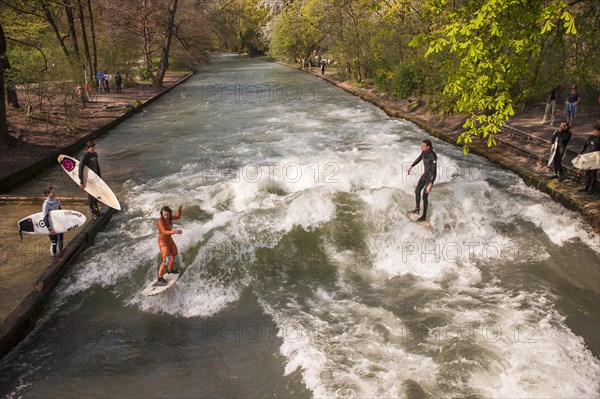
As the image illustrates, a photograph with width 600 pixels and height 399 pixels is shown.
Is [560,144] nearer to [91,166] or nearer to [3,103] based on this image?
[91,166]

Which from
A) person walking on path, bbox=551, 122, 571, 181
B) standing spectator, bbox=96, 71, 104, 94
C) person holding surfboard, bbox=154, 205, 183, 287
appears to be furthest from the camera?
standing spectator, bbox=96, 71, 104, 94

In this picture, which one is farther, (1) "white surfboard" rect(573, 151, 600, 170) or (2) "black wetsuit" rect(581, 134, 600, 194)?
(2) "black wetsuit" rect(581, 134, 600, 194)

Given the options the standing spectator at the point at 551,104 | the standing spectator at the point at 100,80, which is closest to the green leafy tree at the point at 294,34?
the standing spectator at the point at 100,80

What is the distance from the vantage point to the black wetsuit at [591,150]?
10.6m

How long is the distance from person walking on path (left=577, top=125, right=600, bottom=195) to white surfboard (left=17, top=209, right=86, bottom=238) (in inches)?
499

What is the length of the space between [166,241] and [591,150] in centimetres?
1077

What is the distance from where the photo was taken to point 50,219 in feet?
27.6

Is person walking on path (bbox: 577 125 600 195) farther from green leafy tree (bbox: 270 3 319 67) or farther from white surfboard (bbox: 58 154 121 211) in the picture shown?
green leafy tree (bbox: 270 3 319 67)

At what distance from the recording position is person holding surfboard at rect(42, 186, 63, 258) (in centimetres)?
840

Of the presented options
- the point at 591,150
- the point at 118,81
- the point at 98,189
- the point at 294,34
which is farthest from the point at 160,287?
the point at 294,34

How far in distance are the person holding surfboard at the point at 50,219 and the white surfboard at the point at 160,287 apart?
7.52 feet

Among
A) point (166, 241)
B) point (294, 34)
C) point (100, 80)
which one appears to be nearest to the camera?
point (166, 241)

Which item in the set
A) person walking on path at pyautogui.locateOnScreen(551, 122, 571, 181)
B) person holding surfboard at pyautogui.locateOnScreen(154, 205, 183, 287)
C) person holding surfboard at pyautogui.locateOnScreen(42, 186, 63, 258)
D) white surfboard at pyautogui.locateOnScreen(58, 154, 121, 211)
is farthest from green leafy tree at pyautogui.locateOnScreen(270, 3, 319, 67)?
person holding surfboard at pyautogui.locateOnScreen(154, 205, 183, 287)

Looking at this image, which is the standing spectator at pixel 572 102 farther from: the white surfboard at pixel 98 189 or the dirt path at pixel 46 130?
the dirt path at pixel 46 130
